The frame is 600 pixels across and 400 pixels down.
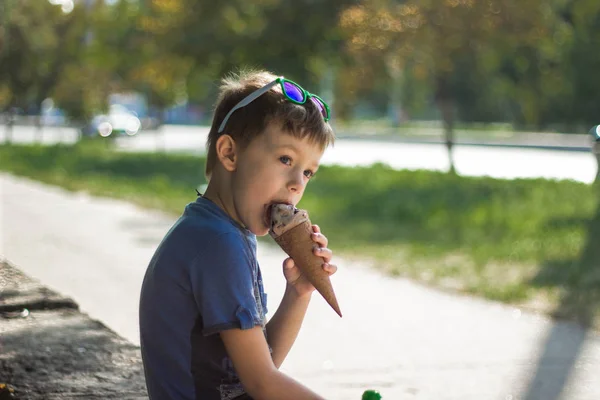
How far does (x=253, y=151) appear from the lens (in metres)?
2.33

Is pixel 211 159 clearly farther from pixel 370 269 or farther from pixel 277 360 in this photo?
pixel 370 269

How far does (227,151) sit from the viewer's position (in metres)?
2.36

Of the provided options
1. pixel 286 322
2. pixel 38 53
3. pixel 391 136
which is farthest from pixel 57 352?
pixel 391 136

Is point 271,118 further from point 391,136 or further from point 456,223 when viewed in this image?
point 391,136

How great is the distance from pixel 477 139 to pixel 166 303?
3972 cm

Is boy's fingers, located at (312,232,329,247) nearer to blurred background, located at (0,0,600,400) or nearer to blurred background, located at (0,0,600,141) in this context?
blurred background, located at (0,0,600,400)

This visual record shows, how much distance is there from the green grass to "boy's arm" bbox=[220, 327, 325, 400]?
16.2ft

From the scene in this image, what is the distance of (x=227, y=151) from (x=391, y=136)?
150ft

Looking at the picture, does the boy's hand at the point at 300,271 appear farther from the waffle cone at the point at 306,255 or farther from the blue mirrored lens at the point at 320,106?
the blue mirrored lens at the point at 320,106

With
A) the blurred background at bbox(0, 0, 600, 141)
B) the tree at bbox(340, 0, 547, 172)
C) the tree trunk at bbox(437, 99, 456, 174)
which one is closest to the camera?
the tree at bbox(340, 0, 547, 172)

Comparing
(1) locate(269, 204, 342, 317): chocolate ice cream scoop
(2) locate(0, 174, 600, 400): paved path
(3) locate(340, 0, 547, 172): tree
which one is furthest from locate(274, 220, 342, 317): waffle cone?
(3) locate(340, 0, 547, 172): tree

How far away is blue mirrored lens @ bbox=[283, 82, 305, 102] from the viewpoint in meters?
2.32

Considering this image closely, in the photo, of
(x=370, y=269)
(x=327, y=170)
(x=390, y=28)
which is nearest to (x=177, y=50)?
(x=327, y=170)

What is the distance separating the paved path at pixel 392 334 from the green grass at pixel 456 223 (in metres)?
0.54
